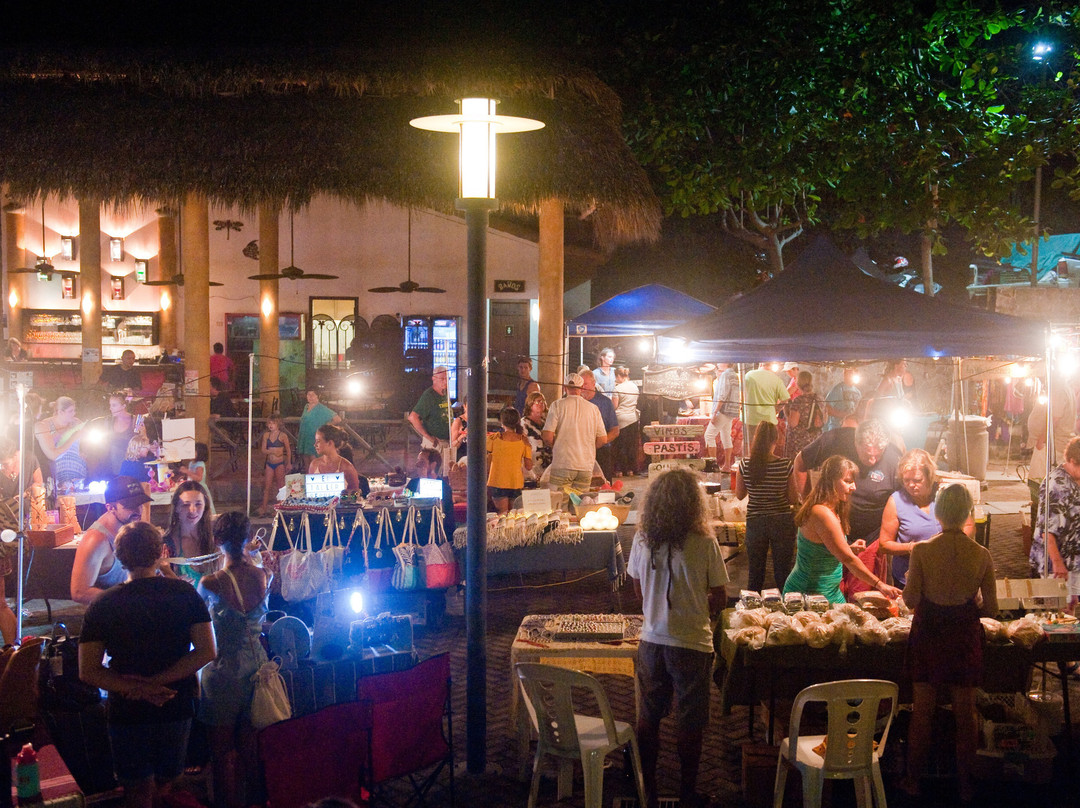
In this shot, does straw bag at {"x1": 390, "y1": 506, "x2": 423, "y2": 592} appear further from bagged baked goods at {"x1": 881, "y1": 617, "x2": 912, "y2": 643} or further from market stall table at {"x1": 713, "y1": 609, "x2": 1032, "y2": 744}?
bagged baked goods at {"x1": 881, "y1": 617, "x2": 912, "y2": 643}

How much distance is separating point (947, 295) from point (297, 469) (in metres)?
17.4

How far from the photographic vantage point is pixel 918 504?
6574 mm

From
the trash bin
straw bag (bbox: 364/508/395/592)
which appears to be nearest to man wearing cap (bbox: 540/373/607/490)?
straw bag (bbox: 364/508/395/592)

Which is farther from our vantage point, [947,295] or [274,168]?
[947,295]

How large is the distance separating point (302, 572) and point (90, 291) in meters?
11.6

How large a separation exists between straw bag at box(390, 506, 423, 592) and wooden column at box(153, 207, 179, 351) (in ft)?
46.0

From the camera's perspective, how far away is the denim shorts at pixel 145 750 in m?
4.18

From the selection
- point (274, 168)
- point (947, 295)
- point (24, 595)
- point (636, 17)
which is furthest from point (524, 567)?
point (947, 295)

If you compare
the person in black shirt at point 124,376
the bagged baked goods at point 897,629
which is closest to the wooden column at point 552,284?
the person in black shirt at point 124,376

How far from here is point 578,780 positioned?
5.10 m

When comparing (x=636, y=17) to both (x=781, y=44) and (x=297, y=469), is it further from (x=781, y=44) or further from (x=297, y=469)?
(x=297, y=469)

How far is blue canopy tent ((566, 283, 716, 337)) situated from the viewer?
46.6ft

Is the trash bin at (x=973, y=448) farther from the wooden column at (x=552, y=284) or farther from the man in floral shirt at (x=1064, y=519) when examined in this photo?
the man in floral shirt at (x=1064, y=519)

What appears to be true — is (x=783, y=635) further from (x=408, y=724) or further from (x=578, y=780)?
(x=408, y=724)
